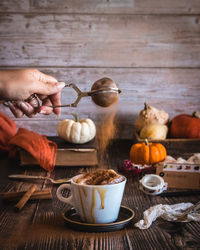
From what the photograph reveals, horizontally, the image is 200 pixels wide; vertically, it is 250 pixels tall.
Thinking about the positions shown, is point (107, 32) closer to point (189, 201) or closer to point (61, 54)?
point (61, 54)

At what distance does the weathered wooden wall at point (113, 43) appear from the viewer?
1.98 m

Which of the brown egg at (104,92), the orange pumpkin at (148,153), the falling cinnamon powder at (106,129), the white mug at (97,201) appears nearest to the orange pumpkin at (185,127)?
the orange pumpkin at (148,153)

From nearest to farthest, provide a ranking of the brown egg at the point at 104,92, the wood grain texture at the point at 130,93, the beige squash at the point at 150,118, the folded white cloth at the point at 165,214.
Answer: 1. the folded white cloth at the point at 165,214
2. the brown egg at the point at 104,92
3. the beige squash at the point at 150,118
4. the wood grain texture at the point at 130,93

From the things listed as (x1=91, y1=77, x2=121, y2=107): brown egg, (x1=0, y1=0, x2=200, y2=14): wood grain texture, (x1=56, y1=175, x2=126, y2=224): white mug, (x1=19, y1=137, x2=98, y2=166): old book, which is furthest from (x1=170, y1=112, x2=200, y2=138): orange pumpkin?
(x1=56, y1=175, x2=126, y2=224): white mug

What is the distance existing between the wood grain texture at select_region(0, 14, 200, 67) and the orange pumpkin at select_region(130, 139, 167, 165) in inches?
27.6

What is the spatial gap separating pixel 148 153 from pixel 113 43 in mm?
822

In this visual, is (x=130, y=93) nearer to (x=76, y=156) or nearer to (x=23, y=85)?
(x=76, y=156)

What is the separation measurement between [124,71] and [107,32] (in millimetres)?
254

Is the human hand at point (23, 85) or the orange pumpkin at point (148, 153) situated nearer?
the human hand at point (23, 85)

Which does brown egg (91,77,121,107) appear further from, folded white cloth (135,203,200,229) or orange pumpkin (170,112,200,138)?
orange pumpkin (170,112,200,138)

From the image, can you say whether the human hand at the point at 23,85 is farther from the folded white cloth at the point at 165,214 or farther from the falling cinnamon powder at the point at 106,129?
the falling cinnamon powder at the point at 106,129

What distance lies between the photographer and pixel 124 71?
2053mm

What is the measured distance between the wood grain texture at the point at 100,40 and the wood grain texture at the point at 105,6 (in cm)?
3

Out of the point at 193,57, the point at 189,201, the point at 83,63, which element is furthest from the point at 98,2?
the point at 189,201
